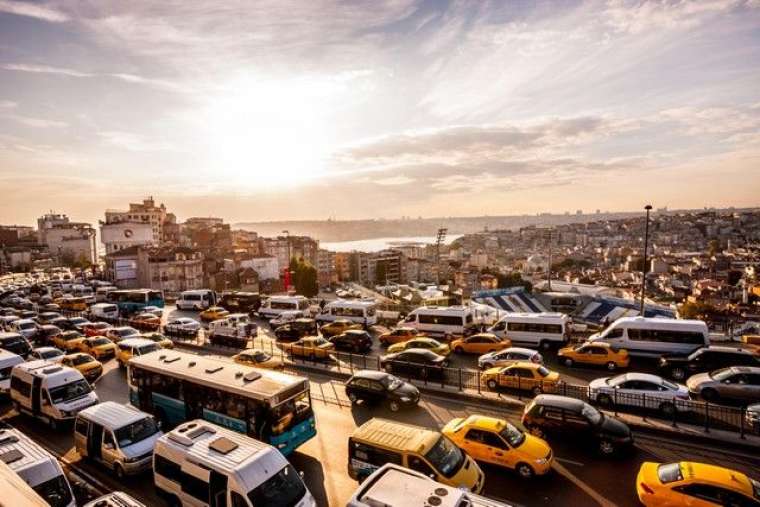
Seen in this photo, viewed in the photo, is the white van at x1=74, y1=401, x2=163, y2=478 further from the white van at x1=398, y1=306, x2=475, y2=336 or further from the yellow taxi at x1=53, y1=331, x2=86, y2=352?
the white van at x1=398, y1=306, x2=475, y2=336

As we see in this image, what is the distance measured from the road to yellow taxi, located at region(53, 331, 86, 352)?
10.6 metres

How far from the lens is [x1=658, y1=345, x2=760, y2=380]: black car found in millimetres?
17750

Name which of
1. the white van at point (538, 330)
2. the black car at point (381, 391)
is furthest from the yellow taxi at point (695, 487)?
the white van at point (538, 330)

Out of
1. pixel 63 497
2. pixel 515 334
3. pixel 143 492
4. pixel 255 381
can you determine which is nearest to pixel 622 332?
pixel 515 334

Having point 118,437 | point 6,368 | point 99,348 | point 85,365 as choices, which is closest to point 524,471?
point 118,437

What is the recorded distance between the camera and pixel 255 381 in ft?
43.0

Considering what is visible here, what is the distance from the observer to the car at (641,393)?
14.8m

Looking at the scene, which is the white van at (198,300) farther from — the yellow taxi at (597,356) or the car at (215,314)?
the yellow taxi at (597,356)

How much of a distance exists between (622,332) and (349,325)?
1577 centimetres

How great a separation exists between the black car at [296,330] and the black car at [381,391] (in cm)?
1167

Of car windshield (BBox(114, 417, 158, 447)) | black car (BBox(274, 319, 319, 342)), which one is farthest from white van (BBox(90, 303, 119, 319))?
car windshield (BBox(114, 417, 158, 447))

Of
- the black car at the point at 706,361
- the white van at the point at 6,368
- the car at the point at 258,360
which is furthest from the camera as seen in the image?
the car at the point at 258,360

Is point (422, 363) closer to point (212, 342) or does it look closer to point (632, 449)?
point (632, 449)

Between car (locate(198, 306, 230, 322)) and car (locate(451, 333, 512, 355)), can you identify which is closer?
car (locate(451, 333, 512, 355))
